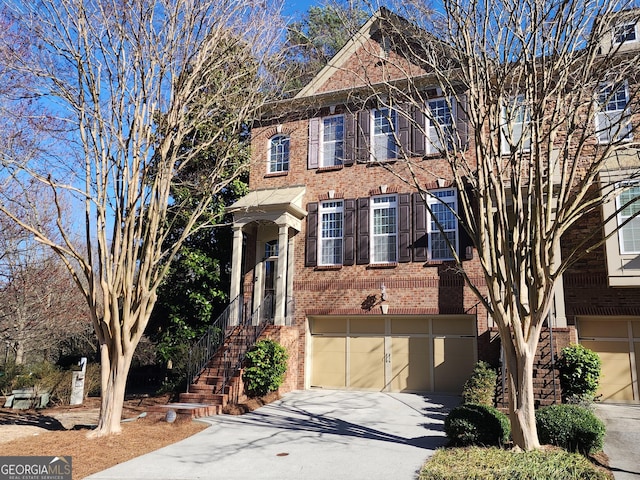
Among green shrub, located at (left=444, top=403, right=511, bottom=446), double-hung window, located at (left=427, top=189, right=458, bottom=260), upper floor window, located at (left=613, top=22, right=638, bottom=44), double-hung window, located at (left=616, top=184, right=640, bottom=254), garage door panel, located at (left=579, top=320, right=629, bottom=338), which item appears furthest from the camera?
double-hung window, located at (left=427, top=189, right=458, bottom=260)

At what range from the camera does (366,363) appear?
14.4m

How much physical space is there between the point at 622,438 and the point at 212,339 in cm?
988

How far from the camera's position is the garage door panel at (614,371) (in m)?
12.1

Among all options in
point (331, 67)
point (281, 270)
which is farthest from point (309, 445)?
point (331, 67)

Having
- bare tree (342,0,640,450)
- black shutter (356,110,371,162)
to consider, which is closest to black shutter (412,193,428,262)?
black shutter (356,110,371,162)

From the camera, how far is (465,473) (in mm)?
6191

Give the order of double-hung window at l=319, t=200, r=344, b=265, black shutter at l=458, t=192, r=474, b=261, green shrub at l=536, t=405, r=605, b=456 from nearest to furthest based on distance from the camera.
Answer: green shrub at l=536, t=405, r=605, b=456 < black shutter at l=458, t=192, r=474, b=261 < double-hung window at l=319, t=200, r=344, b=265

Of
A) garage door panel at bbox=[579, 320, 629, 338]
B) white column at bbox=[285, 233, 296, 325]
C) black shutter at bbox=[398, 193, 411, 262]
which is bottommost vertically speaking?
garage door panel at bbox=[579, 320, 629, 338]

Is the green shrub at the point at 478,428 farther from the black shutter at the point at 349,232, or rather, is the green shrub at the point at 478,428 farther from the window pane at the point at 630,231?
the black shutter at the point at 349,232

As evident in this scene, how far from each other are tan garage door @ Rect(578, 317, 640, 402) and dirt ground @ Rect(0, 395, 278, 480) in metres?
8.06

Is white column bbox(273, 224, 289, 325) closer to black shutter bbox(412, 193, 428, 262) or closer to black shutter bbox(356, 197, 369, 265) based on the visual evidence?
black shutter bbox(356, 197, 369, 265)

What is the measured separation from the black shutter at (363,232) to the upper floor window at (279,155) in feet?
9.89

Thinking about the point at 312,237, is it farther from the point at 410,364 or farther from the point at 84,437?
the point at 84,437

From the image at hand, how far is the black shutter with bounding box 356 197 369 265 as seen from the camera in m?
14.6
